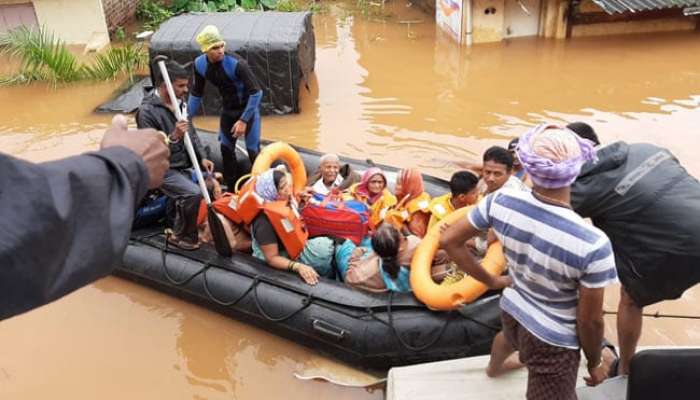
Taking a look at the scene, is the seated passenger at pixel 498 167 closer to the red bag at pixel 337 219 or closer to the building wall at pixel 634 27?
the red bag at pixel 337 219

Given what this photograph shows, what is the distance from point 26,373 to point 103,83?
257 inches

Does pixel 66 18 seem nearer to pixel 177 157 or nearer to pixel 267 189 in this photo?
pixel 177 157

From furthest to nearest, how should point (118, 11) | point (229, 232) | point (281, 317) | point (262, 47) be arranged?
point (118, 11), point (262, 47), point (229, 232), point (281, 317)

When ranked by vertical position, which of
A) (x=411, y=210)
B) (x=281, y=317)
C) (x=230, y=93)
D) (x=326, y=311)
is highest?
(x=230, y=93)

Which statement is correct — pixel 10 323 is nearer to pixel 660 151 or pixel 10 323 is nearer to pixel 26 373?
pixel 26 373

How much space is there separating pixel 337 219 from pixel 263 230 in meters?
0.51

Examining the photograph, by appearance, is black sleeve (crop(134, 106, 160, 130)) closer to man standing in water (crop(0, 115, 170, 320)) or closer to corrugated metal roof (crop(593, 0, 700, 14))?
man standing in water (crop(0, 115, 170, 320))

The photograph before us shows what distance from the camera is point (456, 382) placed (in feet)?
10.1

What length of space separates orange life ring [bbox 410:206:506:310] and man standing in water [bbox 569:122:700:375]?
0.78 m

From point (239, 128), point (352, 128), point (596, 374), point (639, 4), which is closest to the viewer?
point (596, 374)

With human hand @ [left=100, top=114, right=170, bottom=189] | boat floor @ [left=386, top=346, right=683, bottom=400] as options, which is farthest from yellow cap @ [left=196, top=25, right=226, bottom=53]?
human hand @ [left=100, top=114, right=170, bottom=189]

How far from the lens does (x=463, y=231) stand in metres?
2.36

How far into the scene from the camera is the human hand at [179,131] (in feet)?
13.4

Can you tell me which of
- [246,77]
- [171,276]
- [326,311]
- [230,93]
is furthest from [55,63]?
[326,311]
